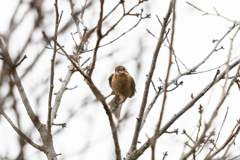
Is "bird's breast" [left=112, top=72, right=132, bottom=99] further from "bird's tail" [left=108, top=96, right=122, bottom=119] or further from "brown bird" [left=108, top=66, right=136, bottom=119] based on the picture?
"bird's tail" [left=108, top=96, right=122, bottom=119]

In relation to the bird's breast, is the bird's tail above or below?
below

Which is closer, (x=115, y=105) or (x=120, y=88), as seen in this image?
(x=115, y=105)

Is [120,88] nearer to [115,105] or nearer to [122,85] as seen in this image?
[122,85]

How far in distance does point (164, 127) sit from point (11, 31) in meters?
2.08

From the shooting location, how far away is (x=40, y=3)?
253cm

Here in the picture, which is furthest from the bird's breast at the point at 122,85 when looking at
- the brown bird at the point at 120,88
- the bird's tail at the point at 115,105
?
the bird's tail at the point at 115,105

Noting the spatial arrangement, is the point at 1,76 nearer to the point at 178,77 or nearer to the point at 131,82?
the point at 178,77

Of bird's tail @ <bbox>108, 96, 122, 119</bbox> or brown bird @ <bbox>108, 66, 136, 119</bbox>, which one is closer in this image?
bird's tail @ <bbox>108, 96, 122, 119</bbox>

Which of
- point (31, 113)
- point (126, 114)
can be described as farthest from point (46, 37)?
point (31, 113)

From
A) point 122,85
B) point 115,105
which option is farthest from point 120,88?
point 115,105

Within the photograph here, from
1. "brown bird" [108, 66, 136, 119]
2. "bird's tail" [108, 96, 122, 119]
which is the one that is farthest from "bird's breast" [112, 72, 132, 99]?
"bird's tail" [108, 96, 122, 119]

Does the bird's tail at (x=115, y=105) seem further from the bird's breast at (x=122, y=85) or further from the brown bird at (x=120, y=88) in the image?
the bird's breast at (x=122, y=85)

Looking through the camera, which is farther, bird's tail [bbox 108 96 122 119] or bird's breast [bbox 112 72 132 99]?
bird's breast [bbox 112 72 132 99]

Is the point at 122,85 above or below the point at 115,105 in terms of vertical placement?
above
